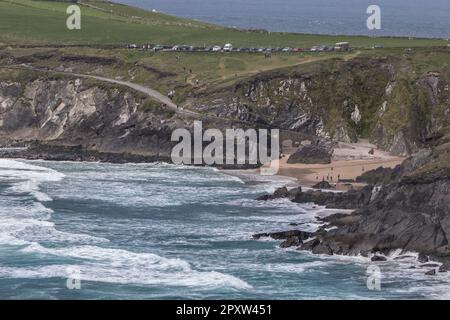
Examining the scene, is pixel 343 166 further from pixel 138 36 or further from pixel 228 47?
pixel 138 36

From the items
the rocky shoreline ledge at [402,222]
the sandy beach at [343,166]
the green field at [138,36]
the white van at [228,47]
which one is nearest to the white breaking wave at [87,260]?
the rocky shoreline ledge at [402,222]

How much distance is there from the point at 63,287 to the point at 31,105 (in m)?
78.1

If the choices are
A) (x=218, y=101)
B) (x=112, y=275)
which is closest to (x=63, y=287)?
(x=112, y=275)

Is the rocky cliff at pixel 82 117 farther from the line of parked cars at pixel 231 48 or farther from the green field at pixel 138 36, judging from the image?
the green field at pixel 138 36

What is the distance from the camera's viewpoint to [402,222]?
87.7 m

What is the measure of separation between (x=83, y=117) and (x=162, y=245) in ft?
193

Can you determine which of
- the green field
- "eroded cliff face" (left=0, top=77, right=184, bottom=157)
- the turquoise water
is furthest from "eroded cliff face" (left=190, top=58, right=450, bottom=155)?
the green field

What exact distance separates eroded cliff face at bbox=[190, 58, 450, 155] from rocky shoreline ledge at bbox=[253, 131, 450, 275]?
33.9 metres

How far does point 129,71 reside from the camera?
158125 mm

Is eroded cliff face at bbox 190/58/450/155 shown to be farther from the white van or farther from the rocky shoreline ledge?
the rocky shoreline ledge

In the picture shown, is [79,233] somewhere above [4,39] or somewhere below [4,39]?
below

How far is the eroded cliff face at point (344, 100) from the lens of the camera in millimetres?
137500

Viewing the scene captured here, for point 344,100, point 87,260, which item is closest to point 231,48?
point 344,100
